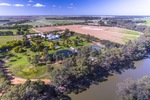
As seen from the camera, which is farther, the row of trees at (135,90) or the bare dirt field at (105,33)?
the bare dirt field at (105,33)

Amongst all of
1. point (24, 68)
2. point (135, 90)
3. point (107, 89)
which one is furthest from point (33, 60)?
point (135, 90)

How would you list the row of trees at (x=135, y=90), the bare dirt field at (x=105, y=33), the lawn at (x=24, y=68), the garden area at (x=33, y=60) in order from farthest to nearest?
the bare dirt field at (x=105, y=33) < the garden area at (x=33, y=60) < the lawn at (x=24, y=68) < the row of trees at (x=135, y=90)

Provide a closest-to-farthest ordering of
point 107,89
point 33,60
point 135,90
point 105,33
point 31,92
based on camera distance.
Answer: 1. point 135,90
2. point 31,92
3. point 107,89
4. point 33,60
5. point 105,33

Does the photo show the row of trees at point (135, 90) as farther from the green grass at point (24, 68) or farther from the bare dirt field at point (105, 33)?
the bare dirt field at point (105, 33)

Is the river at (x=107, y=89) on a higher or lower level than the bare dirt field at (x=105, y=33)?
lower

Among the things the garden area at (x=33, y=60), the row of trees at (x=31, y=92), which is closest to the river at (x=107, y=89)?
the row of trees at (x=31, y=92)

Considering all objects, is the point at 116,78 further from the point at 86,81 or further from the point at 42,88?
the point at 42,88

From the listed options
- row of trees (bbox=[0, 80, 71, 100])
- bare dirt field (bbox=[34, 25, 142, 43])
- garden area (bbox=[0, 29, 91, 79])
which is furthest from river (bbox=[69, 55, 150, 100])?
bare dirt field (bbox=[34, 25, 142, 43])

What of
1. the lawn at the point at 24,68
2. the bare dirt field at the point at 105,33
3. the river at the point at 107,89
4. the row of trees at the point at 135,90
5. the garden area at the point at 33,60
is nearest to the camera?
the row of trees at the point at 135,90

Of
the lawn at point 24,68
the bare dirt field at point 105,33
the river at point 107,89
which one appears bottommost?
the river at point 107,89

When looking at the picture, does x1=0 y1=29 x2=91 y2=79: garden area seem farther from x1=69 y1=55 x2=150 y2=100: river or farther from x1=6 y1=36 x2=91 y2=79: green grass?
x1=69 y1=55 x2=150 y2=100: river

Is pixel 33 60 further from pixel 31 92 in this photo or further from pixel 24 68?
pixel 31 92
